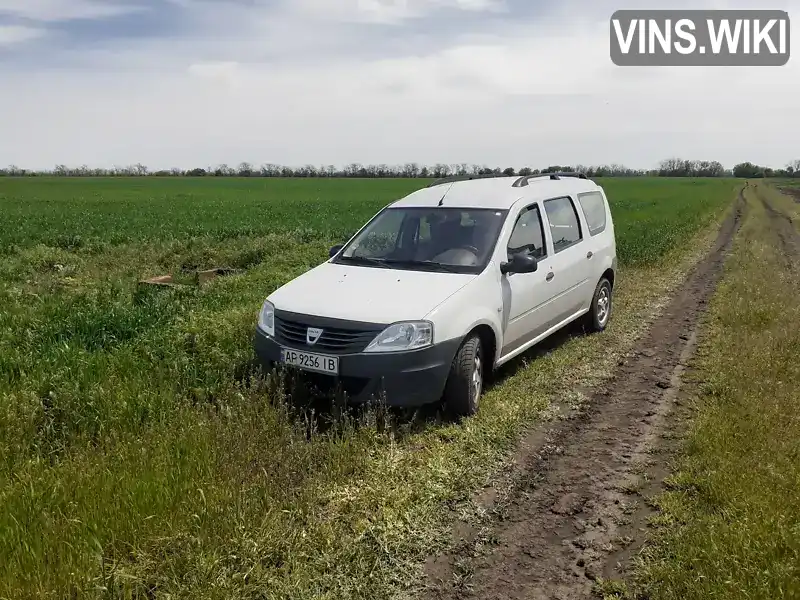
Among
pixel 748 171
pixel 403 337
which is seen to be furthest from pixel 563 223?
pixel 748 171

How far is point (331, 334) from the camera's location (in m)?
4.57

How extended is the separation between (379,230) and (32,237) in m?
15.4

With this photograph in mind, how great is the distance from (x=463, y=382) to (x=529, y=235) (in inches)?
78.6

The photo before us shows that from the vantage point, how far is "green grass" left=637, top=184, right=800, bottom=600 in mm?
2887

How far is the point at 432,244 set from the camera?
576 centimetres

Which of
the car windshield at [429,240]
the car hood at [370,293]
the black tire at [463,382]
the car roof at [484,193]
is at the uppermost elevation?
the car roof at [484,193]

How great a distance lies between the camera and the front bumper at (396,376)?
444cm

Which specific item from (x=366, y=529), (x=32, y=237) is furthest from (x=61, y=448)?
(x=32, y=237)

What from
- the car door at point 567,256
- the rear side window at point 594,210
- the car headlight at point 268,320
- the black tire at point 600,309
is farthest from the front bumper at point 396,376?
the rear side window at point 594,210

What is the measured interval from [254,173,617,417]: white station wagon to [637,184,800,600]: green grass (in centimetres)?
166

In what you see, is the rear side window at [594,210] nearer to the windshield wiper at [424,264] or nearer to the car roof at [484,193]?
the car roof at [484,193]

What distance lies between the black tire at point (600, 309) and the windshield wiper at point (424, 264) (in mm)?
2993

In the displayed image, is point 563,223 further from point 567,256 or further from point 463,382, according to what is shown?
point 463,382

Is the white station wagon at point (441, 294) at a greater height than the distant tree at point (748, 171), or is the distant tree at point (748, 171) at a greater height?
the distant tree at point (748, 171)
